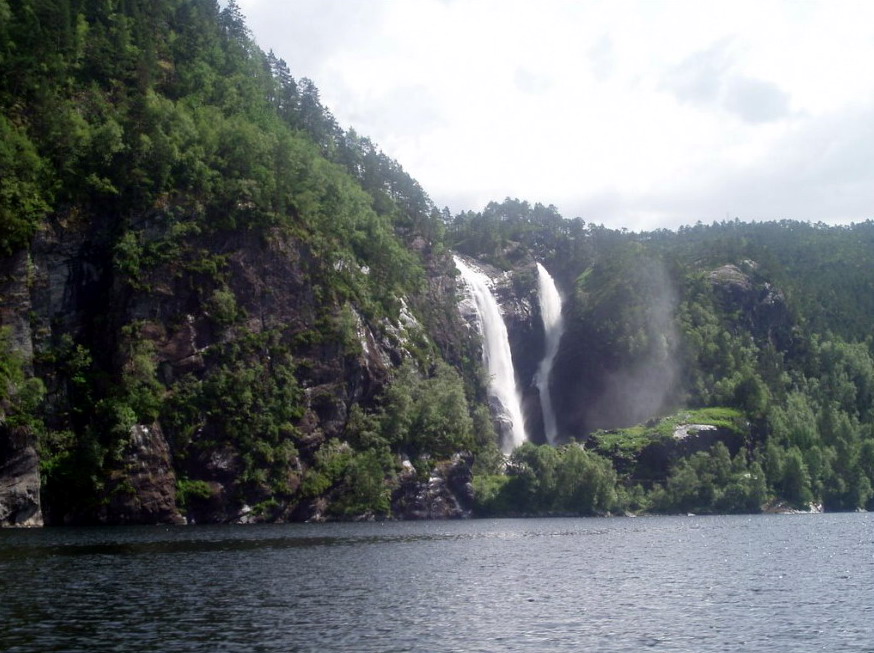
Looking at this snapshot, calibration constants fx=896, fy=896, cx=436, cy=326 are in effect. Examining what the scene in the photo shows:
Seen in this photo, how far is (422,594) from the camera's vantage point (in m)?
39.1

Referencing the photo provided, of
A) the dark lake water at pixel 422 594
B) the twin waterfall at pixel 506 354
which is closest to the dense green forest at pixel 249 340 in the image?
the twin waterfall at pixel 506 354

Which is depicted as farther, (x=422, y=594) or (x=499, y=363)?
(x=499, y=363)

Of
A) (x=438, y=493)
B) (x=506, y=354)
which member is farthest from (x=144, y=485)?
(x=506, y=354)

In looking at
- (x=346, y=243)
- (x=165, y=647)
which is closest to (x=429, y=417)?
(x=346, y=243)

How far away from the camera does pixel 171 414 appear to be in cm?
8800

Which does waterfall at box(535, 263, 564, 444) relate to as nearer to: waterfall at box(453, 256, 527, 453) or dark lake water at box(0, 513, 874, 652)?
waterfall at box(453, 256, 527, 453)

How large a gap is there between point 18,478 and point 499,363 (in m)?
91.2

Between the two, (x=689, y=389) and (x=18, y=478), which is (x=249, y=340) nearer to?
(x=18, y=478)

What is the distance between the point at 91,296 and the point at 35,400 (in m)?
16.9

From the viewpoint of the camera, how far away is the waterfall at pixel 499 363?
146 metres

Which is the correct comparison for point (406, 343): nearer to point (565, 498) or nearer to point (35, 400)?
point (565, 498)

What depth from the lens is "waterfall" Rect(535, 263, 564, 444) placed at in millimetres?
158625

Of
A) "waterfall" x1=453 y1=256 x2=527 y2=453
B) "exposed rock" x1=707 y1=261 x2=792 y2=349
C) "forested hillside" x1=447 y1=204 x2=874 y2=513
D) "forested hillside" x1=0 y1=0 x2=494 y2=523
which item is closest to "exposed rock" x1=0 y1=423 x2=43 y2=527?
"forested hillside" x1=0 y1=0 x2=494 y2=523

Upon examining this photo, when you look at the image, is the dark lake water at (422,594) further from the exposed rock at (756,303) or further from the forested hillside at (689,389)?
the exposed rock at (756,303)
